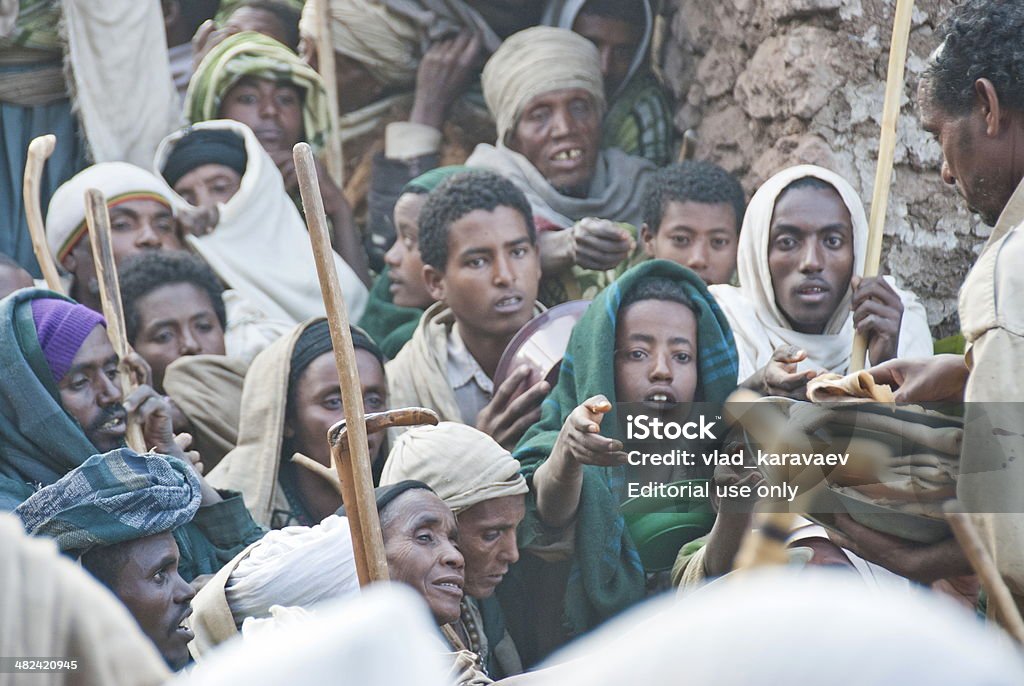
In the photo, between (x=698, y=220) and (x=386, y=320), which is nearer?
(x=698, y=220)

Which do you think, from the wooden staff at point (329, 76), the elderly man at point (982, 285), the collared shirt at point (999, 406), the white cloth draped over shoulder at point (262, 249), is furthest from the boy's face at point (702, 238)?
the collared shirt at point (999, 406)

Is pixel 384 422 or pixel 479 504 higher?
pixel 384 422

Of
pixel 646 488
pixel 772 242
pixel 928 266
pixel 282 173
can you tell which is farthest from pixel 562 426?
pixel 282 173

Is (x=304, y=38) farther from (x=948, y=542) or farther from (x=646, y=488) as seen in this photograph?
(x=948, y=542)

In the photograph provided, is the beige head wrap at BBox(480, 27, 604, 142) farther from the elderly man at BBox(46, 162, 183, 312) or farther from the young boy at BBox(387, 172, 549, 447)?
the elderly man at BBox(46, 162, 183, 312)

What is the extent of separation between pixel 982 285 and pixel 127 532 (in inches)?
64.3

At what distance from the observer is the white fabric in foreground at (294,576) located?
3283 millimetres

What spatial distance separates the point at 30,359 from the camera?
3.83 metres

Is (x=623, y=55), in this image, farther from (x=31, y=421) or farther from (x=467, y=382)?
(x=31, y=421)

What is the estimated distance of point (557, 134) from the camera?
616 centimetres

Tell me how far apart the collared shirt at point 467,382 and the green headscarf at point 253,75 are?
1635 millimetres

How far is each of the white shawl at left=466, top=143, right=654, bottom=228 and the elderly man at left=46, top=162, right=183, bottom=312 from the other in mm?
1119

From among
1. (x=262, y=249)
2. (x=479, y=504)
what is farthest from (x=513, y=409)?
(x=262, y=249)

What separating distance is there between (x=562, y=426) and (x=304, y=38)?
2.85m
